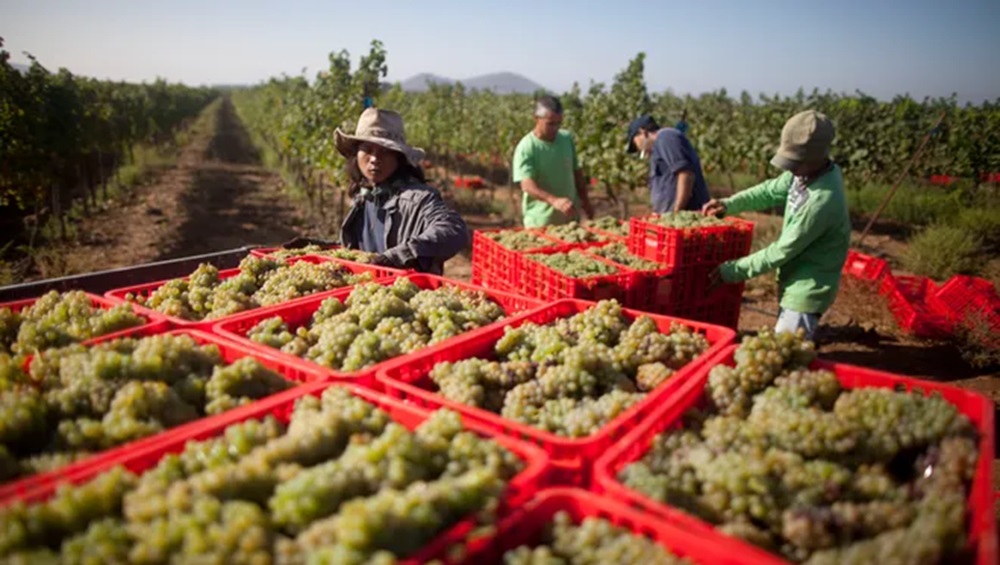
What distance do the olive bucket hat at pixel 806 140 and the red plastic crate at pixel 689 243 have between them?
0.94 meters

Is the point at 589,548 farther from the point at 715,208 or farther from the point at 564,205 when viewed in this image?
the point at 564,205

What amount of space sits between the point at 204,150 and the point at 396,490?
33731 mm

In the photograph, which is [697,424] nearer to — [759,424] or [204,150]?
[759,424]

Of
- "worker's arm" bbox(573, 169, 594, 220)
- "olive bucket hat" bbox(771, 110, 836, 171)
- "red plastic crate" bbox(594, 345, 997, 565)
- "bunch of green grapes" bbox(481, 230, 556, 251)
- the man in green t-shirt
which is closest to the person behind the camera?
"red plastic crate" bbox(594, 345, 997, 565)

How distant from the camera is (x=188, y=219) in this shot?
14.8 m

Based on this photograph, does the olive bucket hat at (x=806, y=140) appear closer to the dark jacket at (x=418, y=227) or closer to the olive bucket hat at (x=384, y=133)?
the dark jacket at (x=418, y=227)

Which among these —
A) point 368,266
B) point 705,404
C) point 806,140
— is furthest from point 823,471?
point 806,140

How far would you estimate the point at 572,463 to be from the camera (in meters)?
1.67

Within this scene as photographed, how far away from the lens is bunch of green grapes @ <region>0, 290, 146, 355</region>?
7.46ft

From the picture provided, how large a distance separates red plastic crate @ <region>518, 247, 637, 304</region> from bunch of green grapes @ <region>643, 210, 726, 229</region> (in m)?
0.67

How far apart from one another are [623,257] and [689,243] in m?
0.52

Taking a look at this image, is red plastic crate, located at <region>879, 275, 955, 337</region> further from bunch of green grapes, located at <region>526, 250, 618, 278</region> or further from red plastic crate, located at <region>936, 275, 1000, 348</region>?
bunch of green grapes, located at <region>526, 250, 618, 278</region>

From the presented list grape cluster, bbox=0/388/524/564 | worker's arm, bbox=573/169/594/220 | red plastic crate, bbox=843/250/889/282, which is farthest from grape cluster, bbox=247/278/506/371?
red plastic crate, bbox=843/250/889/282

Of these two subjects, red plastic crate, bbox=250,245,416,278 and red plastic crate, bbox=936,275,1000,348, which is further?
red plastic crate, bbox=936,275,1000,348
